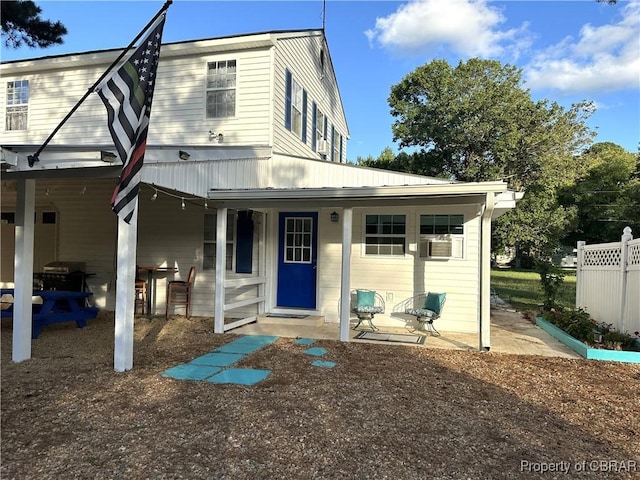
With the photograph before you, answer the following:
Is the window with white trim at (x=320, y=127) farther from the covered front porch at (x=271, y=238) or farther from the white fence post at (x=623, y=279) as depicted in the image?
the white fence post at (x=623, y=279)

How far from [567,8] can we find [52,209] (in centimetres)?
1241

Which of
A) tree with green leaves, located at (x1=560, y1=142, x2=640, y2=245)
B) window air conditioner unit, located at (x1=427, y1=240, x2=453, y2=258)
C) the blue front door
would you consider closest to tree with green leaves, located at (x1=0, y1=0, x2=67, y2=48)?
the blue front door

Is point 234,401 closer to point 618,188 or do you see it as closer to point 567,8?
point 567,8

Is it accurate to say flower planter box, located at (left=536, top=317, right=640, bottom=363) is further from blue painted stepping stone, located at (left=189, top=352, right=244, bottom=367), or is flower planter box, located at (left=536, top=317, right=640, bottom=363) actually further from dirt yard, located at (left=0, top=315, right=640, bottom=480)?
blue painted stepping stone, located at (left=189, top=352, right=244, bottom=367)

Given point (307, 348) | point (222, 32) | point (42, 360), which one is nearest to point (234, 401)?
point (307, 348)

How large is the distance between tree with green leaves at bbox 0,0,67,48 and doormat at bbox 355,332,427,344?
891 cm

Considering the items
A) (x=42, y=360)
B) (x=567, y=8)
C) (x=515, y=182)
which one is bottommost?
(x=42, y=360)

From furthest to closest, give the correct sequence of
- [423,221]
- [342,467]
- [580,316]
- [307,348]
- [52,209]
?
[52,209], [423,221], [580,316], [307,348], [342,467]

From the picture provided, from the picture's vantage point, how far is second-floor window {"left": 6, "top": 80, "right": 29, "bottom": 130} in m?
10.6

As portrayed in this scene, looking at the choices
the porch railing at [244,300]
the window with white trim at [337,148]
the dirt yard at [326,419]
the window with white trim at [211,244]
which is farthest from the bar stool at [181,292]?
the window with white trim at [337,148]

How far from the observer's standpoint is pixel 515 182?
851 inches


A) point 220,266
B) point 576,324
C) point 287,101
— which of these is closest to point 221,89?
point 287,101

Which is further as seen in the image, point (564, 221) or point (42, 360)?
point (564, 221)

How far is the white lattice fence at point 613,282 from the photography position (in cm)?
682
